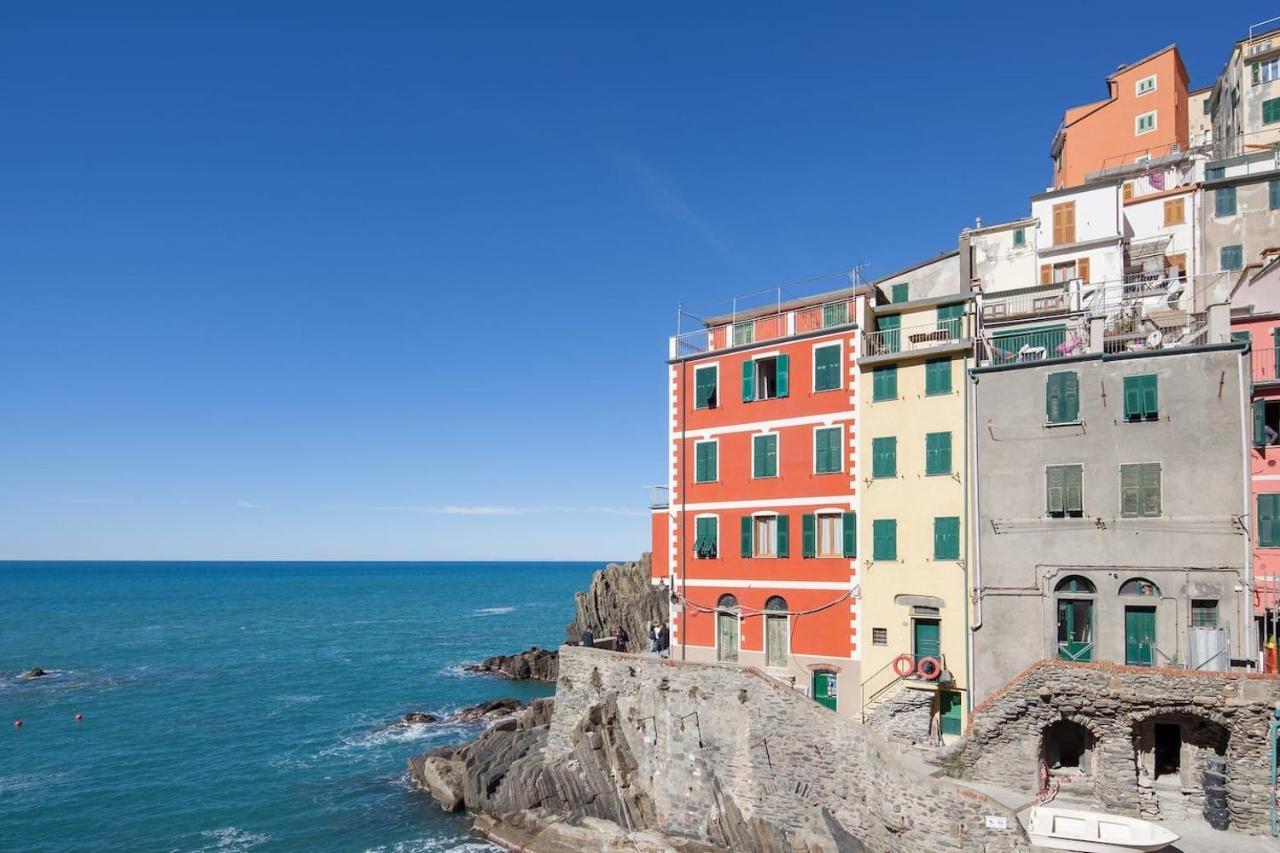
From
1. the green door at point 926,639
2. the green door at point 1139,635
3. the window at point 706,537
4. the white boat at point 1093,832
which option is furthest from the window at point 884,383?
the white boat at point 1093,832

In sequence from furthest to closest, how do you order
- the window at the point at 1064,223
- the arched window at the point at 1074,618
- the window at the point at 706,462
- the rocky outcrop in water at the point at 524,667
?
the rocky outcrop in water at the point at 524,667 < the window at the point at 1064,223 < the window at the point at 706,462 < the arched window at the point at 1074,618

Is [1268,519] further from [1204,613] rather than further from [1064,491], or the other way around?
[1064,491]

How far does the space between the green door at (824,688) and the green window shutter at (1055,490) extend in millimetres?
10341

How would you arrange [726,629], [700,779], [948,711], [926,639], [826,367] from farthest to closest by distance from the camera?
1. [726,629]
2. [826,367]
3. [700,779]
4. [926,639]
5. [948,711]

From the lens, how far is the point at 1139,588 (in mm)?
24828

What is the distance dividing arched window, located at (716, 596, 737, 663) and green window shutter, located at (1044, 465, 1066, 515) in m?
13.0

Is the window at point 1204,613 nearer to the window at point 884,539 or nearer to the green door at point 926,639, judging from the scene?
the green door at point 926,639

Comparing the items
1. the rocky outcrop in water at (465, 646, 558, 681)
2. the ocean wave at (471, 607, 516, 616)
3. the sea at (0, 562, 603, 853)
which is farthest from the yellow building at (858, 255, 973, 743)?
the ocean wave at (471, 607, 516, 616)

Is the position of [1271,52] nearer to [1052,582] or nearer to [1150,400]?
[1150,400]

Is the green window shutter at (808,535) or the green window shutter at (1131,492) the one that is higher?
the green window shutter at (1131,492)

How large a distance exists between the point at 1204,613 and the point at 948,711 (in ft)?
28.2

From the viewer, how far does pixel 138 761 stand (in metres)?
44.8

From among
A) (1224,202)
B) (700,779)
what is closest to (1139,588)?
(700,779)

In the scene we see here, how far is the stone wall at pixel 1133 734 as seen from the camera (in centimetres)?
2142
